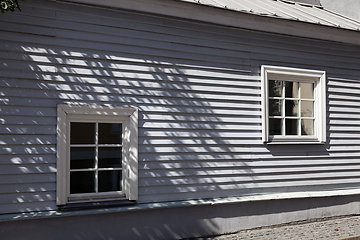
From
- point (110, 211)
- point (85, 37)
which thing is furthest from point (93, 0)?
point (110, 211)

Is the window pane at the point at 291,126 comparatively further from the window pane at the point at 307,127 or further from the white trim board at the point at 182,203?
the white trim board at the point at 182,203

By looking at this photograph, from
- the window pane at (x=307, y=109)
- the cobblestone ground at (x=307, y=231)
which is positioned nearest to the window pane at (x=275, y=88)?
the window pane at (x=307, y=109)

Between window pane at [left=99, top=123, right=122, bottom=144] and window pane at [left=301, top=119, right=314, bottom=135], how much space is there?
3489 millimetres

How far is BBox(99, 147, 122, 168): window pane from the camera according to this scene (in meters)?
5.18

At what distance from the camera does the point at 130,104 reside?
529 centimetres

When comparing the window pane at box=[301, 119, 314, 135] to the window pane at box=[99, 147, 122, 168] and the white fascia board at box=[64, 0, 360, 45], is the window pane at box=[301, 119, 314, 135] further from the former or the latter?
the window pane at box=[99, 147, 122, 168]

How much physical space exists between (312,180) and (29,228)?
4856mm

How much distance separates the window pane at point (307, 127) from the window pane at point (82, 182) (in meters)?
3.94

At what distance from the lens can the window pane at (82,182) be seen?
5000mm

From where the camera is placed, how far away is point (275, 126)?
21.0 feet

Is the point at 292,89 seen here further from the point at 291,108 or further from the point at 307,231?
the point at 307,231

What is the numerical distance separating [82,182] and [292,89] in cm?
408

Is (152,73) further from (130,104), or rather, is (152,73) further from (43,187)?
(43,187)

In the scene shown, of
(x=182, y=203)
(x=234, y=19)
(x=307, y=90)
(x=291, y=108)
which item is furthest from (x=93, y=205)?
(x=307, y=90)
